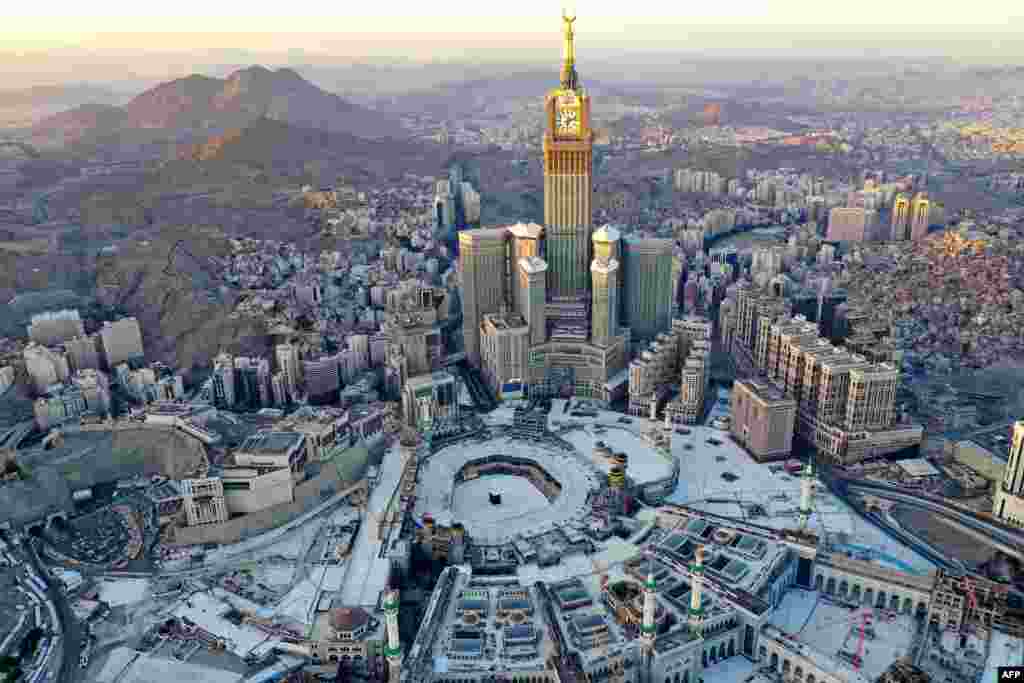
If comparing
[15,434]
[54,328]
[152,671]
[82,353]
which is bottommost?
[152,671]

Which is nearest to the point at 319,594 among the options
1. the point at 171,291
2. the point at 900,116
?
Answer: the point at 171,291

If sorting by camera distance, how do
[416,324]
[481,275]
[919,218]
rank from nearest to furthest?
[416,324] → [481,275] → [919,218]

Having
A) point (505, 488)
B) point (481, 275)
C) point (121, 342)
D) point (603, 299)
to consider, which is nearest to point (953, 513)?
point (505, 488)

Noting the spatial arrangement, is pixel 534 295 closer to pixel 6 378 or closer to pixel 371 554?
pixel 371 554

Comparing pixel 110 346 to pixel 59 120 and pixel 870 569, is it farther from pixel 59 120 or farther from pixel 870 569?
pixel 59 120

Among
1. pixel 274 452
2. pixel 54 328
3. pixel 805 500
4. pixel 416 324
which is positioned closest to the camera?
pixel 805 500

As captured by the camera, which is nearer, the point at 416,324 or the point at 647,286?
the point at 416,324

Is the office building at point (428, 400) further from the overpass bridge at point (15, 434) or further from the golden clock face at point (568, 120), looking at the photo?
the overpass bridge at point (15, 434)
